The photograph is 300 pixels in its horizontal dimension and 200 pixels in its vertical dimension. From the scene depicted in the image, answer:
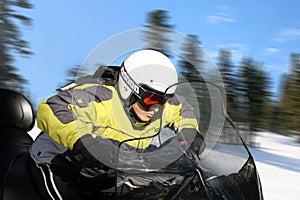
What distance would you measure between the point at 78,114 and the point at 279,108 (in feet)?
24.6

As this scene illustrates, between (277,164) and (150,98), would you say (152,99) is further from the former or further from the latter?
(277,164)

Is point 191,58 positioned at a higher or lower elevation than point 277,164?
higher

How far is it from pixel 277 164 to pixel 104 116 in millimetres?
5242

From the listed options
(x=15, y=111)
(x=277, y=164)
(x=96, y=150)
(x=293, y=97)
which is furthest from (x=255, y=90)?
(x=96, y=150)

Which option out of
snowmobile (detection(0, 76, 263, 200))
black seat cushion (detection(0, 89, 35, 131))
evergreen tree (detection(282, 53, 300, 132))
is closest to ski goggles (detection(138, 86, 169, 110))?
snowmobile (detection(0, 76, 263, 200))

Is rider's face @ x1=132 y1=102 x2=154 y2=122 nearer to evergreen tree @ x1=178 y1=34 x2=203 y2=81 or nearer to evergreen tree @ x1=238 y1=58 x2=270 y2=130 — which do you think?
evergreen tree @ x1=178 y1=34 x2=203 y2=81

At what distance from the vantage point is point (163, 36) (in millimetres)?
2266

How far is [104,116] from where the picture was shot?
205 cm

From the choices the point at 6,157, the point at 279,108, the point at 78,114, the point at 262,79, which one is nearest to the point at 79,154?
the point at 78,114

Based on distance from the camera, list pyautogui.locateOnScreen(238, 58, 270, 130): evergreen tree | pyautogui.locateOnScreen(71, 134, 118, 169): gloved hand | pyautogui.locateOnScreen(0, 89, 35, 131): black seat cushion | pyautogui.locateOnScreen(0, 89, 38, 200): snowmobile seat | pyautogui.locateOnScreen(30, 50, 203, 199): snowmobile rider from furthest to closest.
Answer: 1. pyautogui.locateOnScreen(238, 58, 270, 130): evergreen tree
2. pyautogui.locateOnScreen(0, 89, 35, 131): black seat cushion
3. pyautogui.locateOnScreen(0, 89, 38, 200): snowmobile seat
4. pyautogui.locateOnScreen(30, 50, 203, 199): snowmobile rider
5. pyautogui.locateOnScreen(71, 134, 118, 169): gloved hand

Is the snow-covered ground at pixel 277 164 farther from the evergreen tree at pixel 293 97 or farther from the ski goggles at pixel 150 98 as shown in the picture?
the ski goggles at pixel 150 98

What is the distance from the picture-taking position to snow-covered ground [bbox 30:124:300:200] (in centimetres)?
491

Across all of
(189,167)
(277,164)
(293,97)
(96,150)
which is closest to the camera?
(96,150)

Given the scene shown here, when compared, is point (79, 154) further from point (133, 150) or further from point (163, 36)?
A: point (163, 36)
